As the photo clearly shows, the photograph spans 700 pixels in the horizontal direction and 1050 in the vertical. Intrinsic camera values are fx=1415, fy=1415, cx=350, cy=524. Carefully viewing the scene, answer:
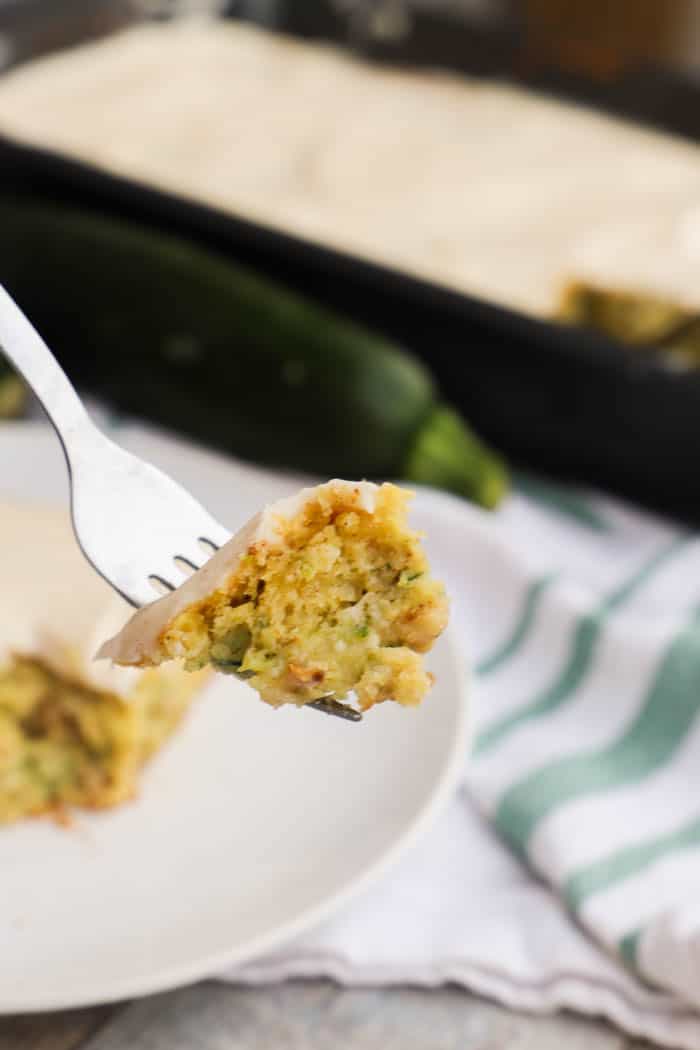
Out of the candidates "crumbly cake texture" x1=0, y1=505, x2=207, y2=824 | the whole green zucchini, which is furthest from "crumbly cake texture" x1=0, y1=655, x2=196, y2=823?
the whole green zucchini

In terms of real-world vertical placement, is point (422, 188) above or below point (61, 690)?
above

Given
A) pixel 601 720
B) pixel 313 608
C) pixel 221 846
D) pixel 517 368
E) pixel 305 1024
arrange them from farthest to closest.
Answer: pixel 517 368 → pixel 601 720 → pixel 221 846 → pixel 305 1024 → pixel 313 608

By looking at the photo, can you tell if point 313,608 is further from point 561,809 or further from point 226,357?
point 226,357

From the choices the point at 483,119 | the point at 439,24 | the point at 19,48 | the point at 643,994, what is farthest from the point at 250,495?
the point at 439,24

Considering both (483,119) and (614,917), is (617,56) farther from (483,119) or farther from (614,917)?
(614,917)

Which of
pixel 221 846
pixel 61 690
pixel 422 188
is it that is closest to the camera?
pixel 221 846

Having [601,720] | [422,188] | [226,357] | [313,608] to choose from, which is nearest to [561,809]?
[601,720]

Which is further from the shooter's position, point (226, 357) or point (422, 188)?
point (422, 188)
